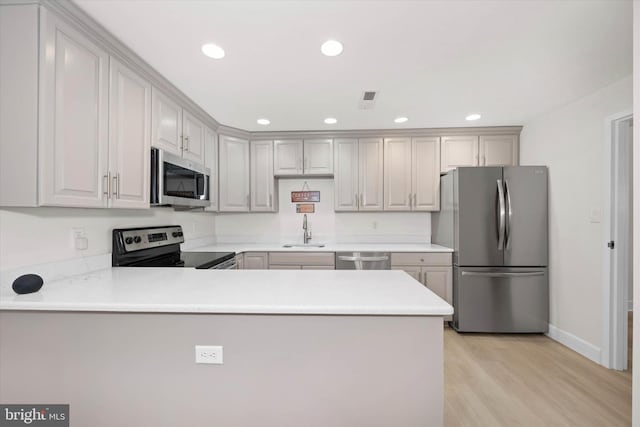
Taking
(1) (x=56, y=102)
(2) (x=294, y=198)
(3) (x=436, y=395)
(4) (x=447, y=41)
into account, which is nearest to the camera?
(3) (x=436, y=395)

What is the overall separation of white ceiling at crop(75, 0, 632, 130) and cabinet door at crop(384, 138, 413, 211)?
29.9 inches

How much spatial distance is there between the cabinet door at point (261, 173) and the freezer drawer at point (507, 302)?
8.60 feet

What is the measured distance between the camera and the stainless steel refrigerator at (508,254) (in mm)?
2990

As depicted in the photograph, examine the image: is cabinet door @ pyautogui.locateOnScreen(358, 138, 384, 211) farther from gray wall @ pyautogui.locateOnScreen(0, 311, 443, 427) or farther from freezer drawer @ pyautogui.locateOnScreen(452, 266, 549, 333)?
gray wall @ pyautogui.locateOnScreen(0, 311, 443, 427)

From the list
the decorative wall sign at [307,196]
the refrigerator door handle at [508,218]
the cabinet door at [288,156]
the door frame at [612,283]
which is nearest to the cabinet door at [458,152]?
the refrigerator door handle at [508,218]

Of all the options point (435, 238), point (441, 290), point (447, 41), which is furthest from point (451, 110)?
point (441, 290)

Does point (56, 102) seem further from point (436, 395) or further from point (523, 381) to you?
point (523, 381)

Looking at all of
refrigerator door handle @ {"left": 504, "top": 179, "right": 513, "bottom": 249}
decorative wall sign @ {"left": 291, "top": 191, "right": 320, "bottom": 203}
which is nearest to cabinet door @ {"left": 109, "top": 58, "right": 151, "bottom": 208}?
decorative wall sign @ {"left": 291, "top": 191, "right": 320, "bottom": 203}

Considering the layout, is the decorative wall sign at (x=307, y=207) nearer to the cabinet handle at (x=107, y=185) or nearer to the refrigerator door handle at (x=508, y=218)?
the refrigerator door handle at (x=508, y=218)

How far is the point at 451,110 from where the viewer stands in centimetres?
293

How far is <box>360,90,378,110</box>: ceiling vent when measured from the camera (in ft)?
8.18

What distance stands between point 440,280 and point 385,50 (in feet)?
8.11

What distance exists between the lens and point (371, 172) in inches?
144

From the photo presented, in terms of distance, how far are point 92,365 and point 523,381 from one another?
284 centimetres
